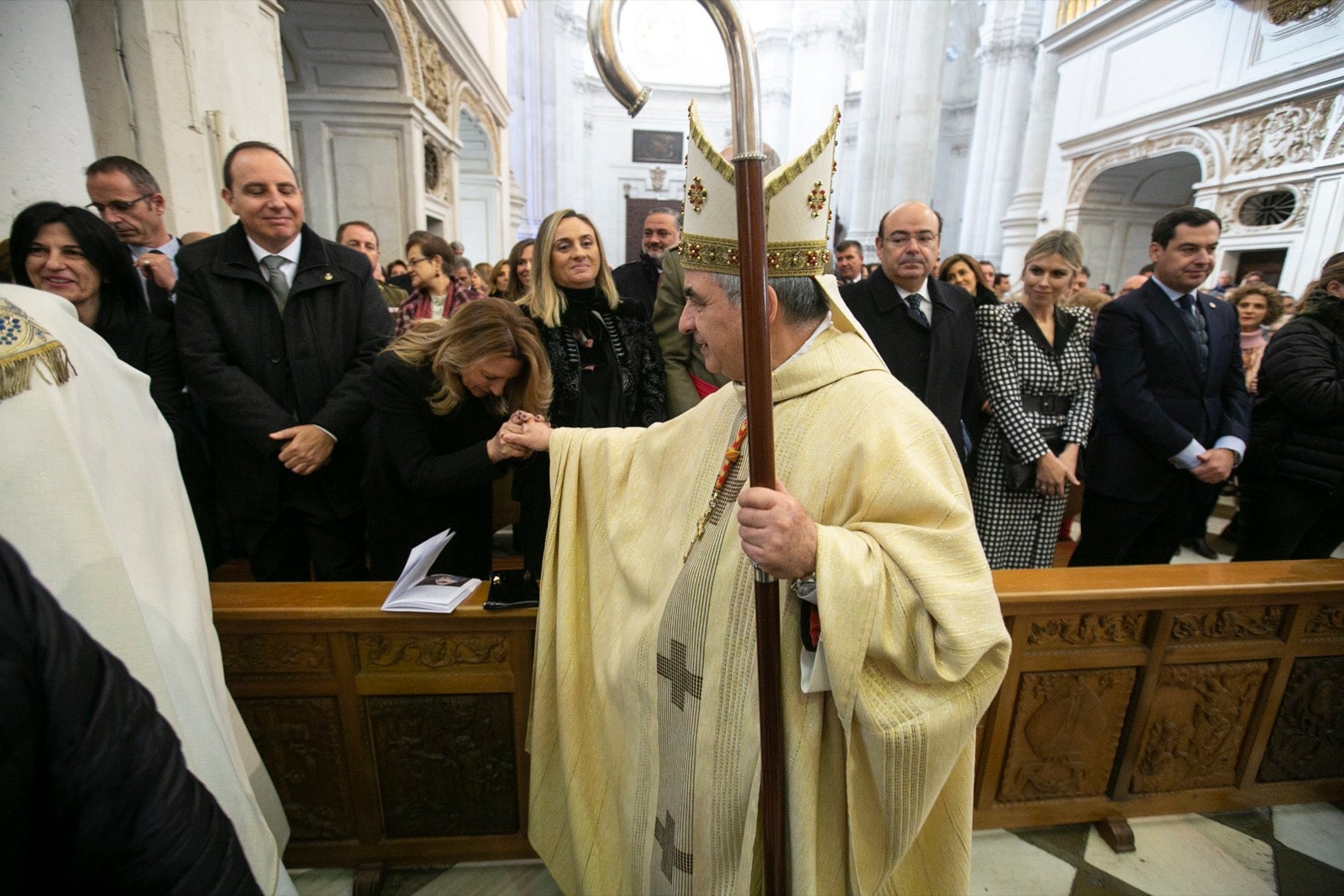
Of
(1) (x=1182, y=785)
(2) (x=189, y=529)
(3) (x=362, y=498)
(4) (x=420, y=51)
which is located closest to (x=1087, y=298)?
(1) (x=1182, y=785)

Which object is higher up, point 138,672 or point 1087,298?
point 1087,298

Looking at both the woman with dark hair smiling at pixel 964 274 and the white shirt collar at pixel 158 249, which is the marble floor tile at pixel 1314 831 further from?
the white shirt collar at pixel 158 249

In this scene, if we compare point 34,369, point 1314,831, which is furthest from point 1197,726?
point 34,369

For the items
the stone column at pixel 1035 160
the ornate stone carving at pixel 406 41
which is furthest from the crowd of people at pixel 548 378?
the stone column at pixel 1035 160

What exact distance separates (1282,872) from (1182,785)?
1.05 feet

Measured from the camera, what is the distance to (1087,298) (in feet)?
16.6

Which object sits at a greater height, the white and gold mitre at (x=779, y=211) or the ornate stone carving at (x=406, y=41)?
the ornate stone carving at (x=406, y=41)

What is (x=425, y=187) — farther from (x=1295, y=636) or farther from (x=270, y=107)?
(x=1295, y=636)

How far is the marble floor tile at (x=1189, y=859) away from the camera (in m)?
1.95

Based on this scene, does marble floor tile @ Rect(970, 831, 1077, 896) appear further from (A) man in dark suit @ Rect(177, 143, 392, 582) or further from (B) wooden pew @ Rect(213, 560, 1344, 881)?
(A) man in dark suit @ Rect(177, 143, 392, 582)

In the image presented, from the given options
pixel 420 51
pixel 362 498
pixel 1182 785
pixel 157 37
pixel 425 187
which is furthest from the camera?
pixel 425 187

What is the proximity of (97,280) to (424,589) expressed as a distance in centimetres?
142

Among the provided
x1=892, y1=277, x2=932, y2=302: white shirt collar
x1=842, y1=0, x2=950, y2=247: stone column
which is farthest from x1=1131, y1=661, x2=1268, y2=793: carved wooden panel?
x1=842, y1=0, x2=950, y2=247: stone column

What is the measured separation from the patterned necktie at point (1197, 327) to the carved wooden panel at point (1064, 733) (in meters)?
1.47
